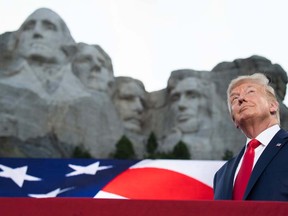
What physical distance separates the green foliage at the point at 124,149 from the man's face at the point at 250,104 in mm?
17238

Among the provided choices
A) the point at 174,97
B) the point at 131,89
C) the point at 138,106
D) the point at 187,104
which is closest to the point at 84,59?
the point at 131,89

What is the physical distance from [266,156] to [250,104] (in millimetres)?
249

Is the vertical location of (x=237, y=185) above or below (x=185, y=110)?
above

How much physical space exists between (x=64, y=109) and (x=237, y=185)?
1833 centimetres

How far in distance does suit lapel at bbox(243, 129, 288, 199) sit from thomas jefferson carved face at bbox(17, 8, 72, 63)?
19.9 meters

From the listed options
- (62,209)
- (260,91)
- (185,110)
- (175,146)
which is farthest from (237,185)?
(185,110)

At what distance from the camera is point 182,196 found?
5227 millimetres

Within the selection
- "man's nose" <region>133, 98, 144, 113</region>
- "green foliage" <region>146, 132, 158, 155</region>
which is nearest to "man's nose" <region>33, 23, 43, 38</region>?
"man's nose" <region>133, 98, 144, 113</region>

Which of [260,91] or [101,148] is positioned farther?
[101,148]

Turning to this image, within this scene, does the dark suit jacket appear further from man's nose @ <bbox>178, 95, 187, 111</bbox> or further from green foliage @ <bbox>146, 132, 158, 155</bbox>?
man's nose @ <bbox>178, 95, 187, 111</bbox>

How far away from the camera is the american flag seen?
5.27m

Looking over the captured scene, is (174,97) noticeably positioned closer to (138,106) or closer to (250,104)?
(138,106)

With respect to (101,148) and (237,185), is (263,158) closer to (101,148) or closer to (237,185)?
(237,185)

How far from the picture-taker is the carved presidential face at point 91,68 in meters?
21.8
